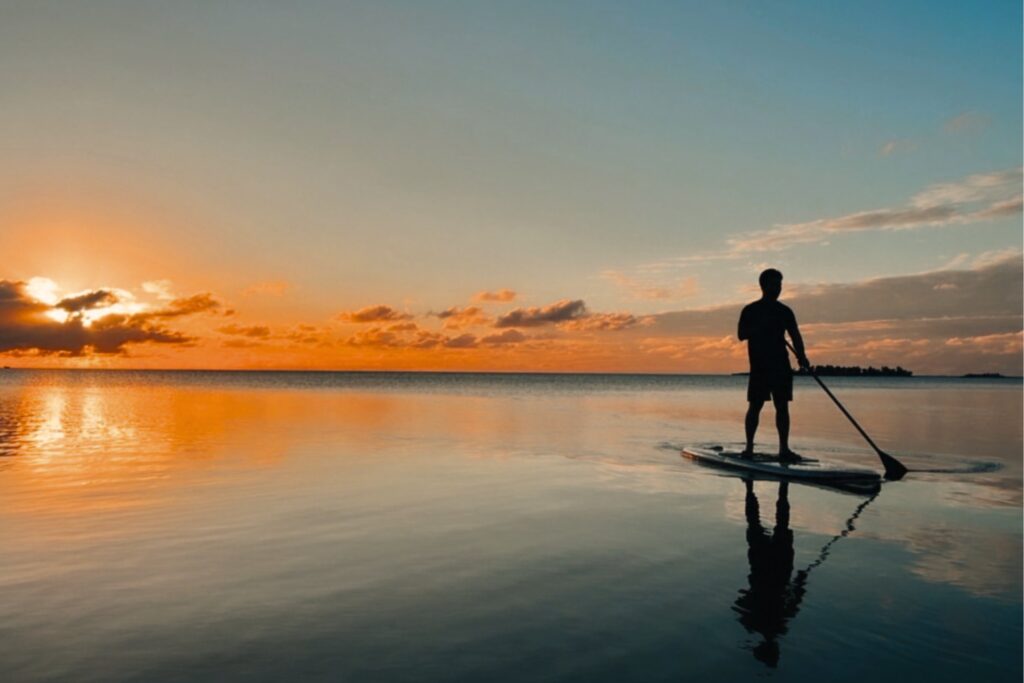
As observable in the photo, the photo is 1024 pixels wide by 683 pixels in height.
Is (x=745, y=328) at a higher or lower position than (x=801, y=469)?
higher

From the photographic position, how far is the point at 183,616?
5848mm

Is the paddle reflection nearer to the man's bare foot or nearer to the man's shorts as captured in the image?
the man's bare foot

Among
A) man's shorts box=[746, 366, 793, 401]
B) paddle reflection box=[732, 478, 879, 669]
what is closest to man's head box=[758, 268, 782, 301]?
man's shorts box=[746, 366, 793, 401]

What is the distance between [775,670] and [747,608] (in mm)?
1224

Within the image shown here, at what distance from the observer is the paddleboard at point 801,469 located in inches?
499

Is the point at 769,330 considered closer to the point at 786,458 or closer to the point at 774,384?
the point at 774,384

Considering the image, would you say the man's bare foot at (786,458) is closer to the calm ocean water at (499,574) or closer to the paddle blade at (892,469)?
the calm ocean water at (499,574)

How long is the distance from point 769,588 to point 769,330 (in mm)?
8244

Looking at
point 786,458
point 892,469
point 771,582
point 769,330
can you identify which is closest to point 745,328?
point 769,330

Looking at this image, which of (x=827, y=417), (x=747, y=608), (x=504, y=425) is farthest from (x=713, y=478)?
(x=827, y=417)

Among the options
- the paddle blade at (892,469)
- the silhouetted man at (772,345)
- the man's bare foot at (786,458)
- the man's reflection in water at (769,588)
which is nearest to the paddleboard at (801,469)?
the man's bare foot at (786,458)

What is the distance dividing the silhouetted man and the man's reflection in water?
177 inches

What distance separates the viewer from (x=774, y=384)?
1395 centimetres

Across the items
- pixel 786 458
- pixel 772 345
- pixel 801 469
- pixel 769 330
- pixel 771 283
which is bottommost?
pixel 801 469
